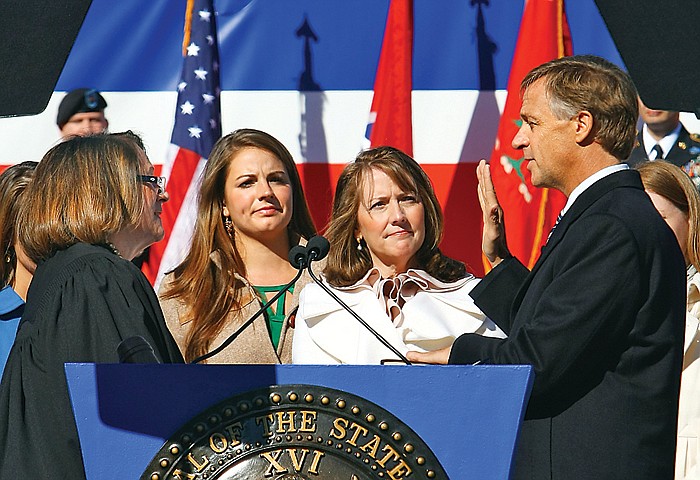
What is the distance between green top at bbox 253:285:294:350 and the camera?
10.6ft

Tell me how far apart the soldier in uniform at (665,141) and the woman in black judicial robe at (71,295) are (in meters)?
2.26

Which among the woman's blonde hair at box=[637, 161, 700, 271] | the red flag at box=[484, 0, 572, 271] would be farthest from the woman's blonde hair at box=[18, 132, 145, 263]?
the red flag at box=[484, 0, 572, 271]

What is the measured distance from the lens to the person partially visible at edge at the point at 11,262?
3.27 meters

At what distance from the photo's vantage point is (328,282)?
3188mm

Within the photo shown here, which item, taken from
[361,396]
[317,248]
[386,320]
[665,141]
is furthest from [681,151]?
[361,396]

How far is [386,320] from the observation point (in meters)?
2.95

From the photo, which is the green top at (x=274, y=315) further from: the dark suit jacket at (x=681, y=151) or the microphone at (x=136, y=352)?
the dark suit jacket at (x=681, y=151)

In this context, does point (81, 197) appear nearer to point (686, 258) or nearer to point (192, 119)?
point (192, 119)

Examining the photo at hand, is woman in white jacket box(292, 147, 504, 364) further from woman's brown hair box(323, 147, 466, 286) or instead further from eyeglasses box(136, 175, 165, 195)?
eyeglasses box(136, 175, 165, 195)

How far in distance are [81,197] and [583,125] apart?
1.17 m

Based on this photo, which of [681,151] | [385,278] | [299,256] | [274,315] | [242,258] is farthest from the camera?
[681,151]

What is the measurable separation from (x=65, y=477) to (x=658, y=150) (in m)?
2.75

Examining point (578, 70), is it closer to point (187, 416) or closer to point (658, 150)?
point (187, 416)

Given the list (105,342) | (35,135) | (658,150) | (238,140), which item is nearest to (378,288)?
(238,140)
